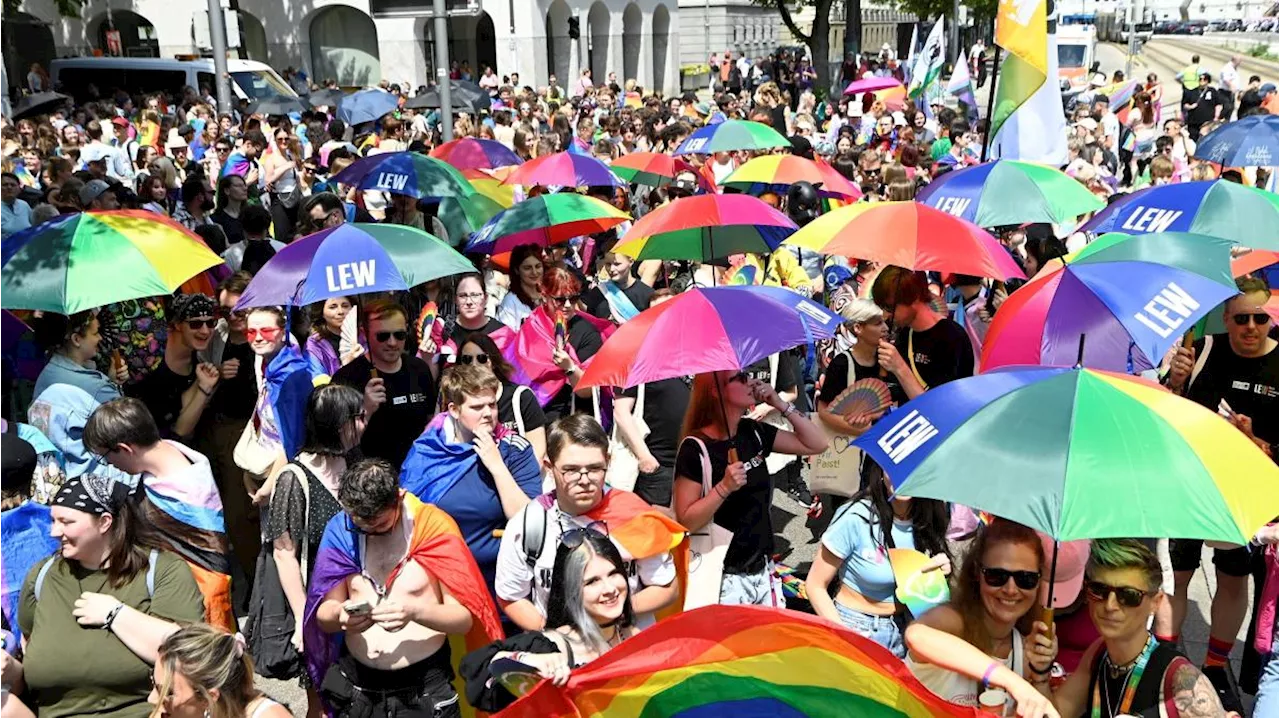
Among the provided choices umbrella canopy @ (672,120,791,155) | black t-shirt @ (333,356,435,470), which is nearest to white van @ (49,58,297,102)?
umbrella canopy @ (672,120,791,155)

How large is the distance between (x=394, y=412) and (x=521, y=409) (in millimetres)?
627

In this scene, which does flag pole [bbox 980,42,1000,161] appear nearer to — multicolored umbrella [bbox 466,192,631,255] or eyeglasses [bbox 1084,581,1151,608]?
multicolored umbrella [bbox 466,192,631,255]

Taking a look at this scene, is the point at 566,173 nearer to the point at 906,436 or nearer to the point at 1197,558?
the point at 1197,558

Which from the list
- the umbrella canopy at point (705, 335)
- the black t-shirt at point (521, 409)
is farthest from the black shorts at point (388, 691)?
the black t-shirt at point (521, 409)

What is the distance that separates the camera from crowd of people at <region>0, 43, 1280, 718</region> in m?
3.64

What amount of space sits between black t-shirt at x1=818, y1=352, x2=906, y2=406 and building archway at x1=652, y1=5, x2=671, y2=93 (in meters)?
50.3

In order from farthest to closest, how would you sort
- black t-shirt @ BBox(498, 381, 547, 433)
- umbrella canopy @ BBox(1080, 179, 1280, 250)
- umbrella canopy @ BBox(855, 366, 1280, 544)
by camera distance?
umbrella canopy @ BBox(1080, 179, 1280, 250) < black t-shirt @ BBox(498, 381, 547, 433) < umbrella canopy @ BBox(855, 366, 1280, 544)

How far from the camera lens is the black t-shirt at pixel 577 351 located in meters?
6.77

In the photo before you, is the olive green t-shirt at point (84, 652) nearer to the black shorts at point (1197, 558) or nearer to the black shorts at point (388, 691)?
the black shorts at point (388, 691)

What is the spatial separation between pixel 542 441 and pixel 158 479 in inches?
63.6

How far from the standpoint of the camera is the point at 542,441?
5566 millimetres

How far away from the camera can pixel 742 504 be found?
193 inches

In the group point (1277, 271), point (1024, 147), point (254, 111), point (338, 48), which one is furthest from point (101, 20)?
point (1277, 271)

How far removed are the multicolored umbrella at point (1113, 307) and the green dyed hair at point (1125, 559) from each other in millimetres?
1465
